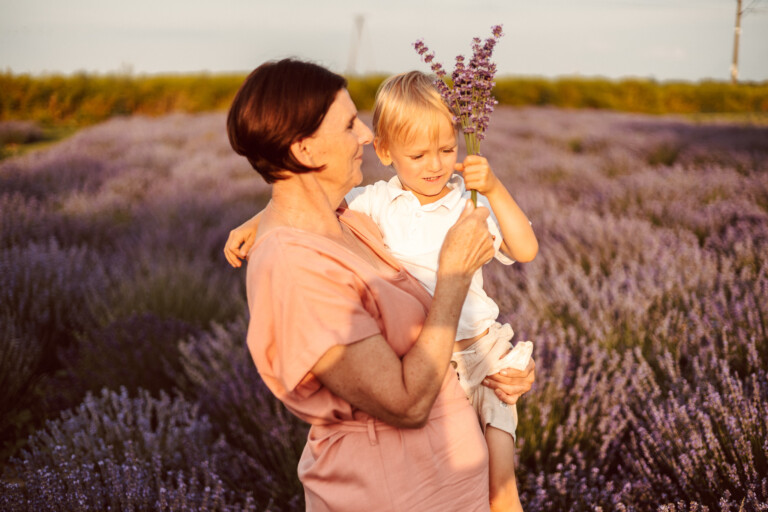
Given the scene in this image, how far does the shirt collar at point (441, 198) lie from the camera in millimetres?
2002

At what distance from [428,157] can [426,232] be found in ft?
0.80

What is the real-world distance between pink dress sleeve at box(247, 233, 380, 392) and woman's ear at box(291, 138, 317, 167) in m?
0.21

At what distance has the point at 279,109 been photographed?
1365 millimetres

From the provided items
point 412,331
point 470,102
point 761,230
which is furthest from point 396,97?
point 761,230

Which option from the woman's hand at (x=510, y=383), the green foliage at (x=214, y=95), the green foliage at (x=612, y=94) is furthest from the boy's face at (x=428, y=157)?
the green foliage at (x=612, y=94)

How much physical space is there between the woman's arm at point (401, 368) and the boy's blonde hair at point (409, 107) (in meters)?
0.74

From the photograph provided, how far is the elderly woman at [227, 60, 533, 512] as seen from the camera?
1269 millimetres

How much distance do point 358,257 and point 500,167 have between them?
7.76 m

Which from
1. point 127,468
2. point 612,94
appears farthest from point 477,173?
point 612,94

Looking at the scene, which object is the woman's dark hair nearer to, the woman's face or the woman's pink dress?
the woman's face

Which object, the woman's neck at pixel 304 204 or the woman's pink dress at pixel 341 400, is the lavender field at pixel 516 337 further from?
the woman's neck at pixel 304 204

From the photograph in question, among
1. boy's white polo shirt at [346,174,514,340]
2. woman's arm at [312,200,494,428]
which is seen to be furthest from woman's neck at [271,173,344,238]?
boy's white polo shirt at [346,174,514,340]

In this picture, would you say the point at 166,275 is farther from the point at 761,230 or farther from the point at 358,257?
the point at 761,230

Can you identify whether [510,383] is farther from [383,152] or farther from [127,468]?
[127,468]
